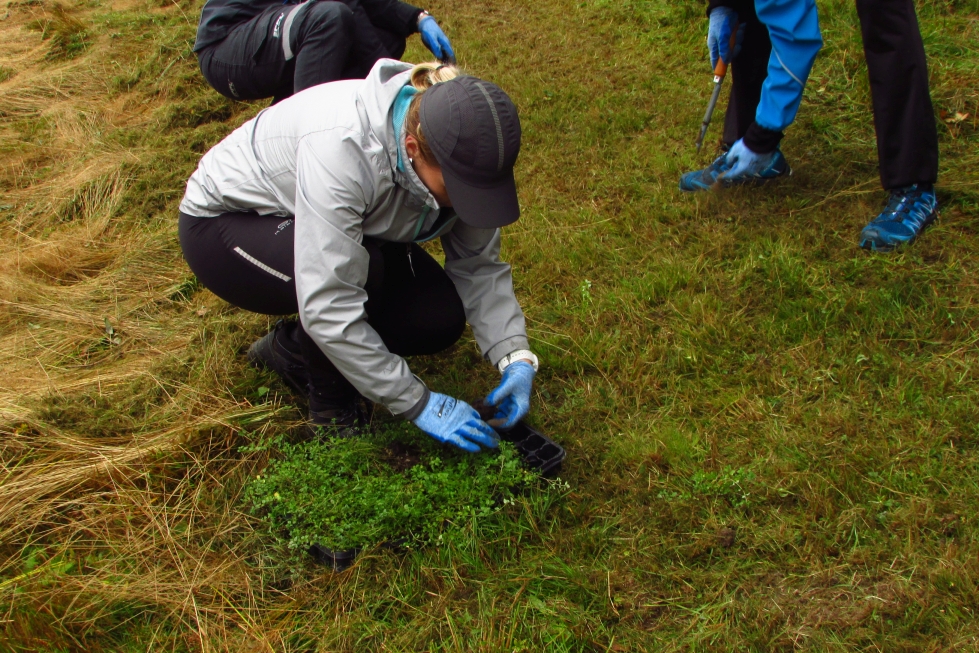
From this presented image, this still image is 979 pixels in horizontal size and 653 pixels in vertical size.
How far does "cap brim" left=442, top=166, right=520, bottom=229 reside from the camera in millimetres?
1989

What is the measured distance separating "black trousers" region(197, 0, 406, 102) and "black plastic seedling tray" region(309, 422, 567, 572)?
199 cm

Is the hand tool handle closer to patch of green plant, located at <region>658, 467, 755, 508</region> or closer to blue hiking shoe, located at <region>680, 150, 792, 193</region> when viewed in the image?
blue hiking shoe, located at <region>680, 150, 792, 193</region>

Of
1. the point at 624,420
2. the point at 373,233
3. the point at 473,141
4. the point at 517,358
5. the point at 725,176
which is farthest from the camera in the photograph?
the point at 725,176

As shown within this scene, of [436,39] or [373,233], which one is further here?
[436,39]

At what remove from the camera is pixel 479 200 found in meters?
2.00

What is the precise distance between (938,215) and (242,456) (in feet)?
9.97

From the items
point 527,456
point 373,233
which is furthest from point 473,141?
point 527,456

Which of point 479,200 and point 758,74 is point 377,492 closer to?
point 479,200

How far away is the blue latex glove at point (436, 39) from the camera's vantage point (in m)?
3.82

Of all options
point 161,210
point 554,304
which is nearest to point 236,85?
point 161,210

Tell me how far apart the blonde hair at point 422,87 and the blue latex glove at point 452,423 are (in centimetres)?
75

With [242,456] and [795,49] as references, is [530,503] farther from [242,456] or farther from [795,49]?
[795,49]

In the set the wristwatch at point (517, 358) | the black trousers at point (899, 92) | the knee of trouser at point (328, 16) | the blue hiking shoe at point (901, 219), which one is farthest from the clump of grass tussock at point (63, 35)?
the blue hiking shoe at point (901, 219)

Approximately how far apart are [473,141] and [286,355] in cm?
126
